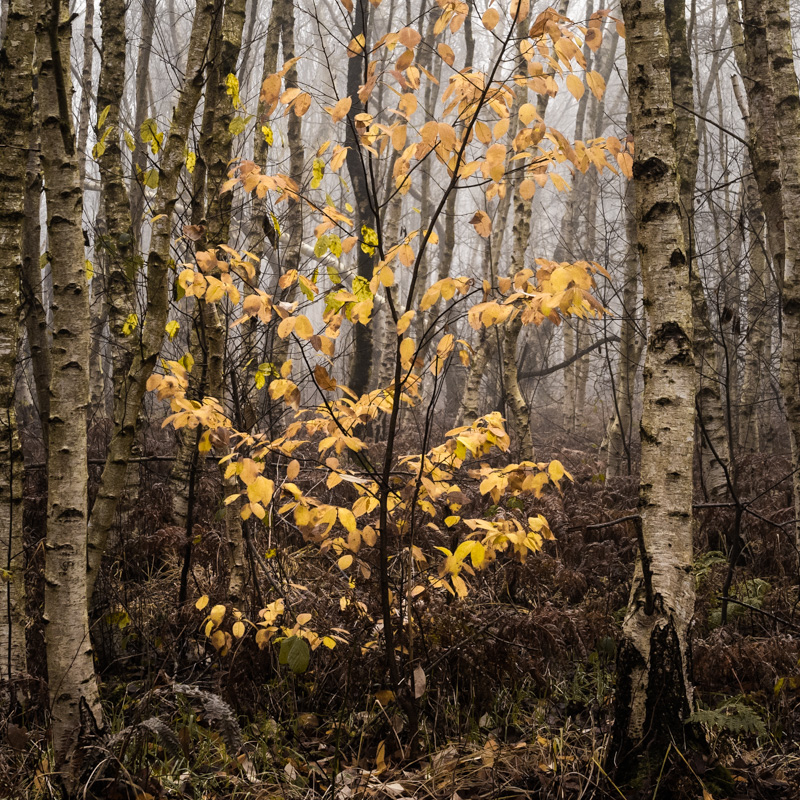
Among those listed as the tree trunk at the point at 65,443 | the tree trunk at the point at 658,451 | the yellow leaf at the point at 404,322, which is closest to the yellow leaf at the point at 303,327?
the yellow leaf at the point at 404,322

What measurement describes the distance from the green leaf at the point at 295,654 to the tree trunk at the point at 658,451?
1.13m

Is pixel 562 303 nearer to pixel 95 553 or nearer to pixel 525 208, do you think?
pixel 95 553

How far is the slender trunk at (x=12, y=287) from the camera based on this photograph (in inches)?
107

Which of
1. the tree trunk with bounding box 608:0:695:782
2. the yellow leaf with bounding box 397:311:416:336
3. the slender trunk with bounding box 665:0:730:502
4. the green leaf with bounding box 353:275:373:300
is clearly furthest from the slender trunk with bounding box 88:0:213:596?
the slender trunk with bounding box 665:0:730:502

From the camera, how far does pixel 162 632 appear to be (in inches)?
137

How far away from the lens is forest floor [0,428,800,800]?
2.38 meters

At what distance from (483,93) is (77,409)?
6.14 feet

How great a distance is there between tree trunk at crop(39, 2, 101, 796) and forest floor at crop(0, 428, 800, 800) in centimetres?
21

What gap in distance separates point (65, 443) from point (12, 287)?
0.83 metres

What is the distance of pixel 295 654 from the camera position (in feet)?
8.03

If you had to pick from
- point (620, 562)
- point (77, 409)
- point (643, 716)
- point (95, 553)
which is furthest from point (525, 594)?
point (77, 409)

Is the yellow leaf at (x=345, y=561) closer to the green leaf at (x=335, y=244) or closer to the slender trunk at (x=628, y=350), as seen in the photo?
the green leaf at (x=335, y=244)

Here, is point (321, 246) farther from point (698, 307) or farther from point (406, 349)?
point (698, 307)

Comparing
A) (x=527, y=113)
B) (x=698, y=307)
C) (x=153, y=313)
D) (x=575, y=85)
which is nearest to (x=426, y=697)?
(x=153, y=313)
